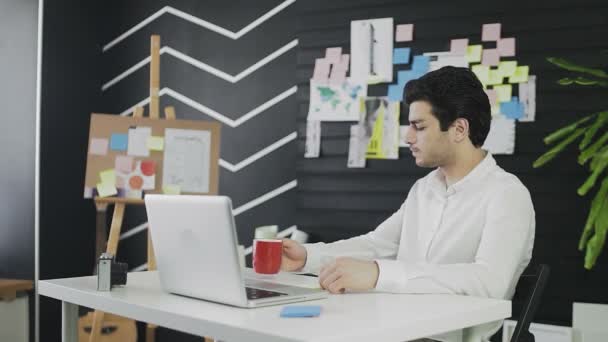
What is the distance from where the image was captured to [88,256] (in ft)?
14.8

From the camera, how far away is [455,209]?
2111 mm

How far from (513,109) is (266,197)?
148 cm

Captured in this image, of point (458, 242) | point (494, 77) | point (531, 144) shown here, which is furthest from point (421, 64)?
point (458, 242)

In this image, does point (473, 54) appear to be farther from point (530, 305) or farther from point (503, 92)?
point (530, 305)

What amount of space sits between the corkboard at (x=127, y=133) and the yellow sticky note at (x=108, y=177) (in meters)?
0.02

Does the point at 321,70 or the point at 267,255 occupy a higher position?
the point at 321,70

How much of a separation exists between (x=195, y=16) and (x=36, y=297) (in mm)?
1881

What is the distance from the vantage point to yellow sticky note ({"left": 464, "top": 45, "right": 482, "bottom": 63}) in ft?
10.7

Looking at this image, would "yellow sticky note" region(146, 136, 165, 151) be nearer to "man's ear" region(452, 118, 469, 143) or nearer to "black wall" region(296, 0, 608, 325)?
"black wall" region(296, 0, 608, 325)

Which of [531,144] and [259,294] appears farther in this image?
[531,144]

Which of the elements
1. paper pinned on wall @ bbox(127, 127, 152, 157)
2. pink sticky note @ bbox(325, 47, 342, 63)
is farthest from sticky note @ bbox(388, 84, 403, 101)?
paper pinned on wall @ bbox(127, 127, 152, 157)

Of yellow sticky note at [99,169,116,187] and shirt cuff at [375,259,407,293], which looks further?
yellow sticky note at [99,169,116,187]

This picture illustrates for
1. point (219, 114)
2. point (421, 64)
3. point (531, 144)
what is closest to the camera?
point (531, 144)

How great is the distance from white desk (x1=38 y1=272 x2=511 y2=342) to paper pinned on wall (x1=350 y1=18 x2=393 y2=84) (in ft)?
6.58
